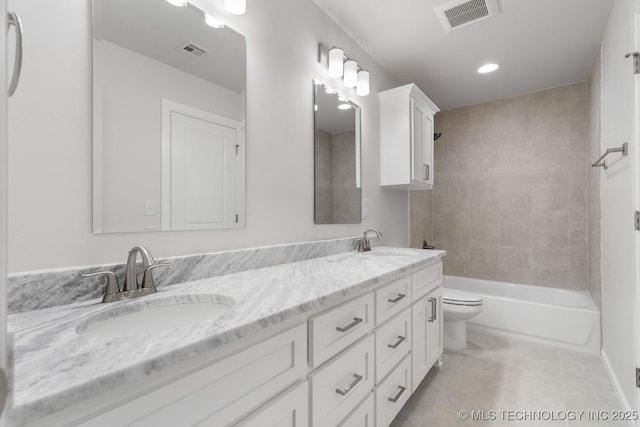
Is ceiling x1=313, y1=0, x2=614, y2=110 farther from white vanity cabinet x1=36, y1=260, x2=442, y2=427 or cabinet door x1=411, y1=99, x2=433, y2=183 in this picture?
white vanity cabinet x1=36, y1=260, x2=442, y2=427

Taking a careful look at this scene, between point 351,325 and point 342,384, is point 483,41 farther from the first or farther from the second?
point 342,384

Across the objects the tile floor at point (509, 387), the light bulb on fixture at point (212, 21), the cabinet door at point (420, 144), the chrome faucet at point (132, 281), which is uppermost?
the light bulb on fixture at point (212, 21)

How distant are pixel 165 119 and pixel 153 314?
692 mm

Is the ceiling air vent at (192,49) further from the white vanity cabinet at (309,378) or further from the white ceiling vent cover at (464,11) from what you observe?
the white ceiling vent cover at (464,11)

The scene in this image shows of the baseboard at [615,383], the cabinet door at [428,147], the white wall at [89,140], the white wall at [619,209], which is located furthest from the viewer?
the cabinet door at [428,147]

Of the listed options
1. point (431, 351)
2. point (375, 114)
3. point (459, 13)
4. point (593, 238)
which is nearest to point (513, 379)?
point (431, 351)

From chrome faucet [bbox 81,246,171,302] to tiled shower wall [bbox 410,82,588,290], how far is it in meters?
2.69

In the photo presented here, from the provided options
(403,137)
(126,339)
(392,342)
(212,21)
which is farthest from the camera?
(403,137)

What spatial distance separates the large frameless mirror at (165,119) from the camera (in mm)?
956

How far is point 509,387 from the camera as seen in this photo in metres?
1.86

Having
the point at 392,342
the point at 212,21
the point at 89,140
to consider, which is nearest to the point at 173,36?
the point at 212,21

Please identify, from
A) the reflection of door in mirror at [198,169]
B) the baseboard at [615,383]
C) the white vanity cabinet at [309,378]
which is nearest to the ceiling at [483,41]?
the reflection of door in mirror at [198,169]

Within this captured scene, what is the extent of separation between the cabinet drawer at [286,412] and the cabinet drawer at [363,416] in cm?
27

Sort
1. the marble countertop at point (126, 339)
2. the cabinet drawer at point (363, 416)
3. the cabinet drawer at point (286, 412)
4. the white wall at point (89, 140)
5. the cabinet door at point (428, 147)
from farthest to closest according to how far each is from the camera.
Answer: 1. the cabinet door at point (428, 147)
2. the cabinet drawer at point (363, 416)
3. the white wall at point (89, 140)
4. the cabinet drawer at point (286, 412)
5. the marble countertop at point (126, 339)
